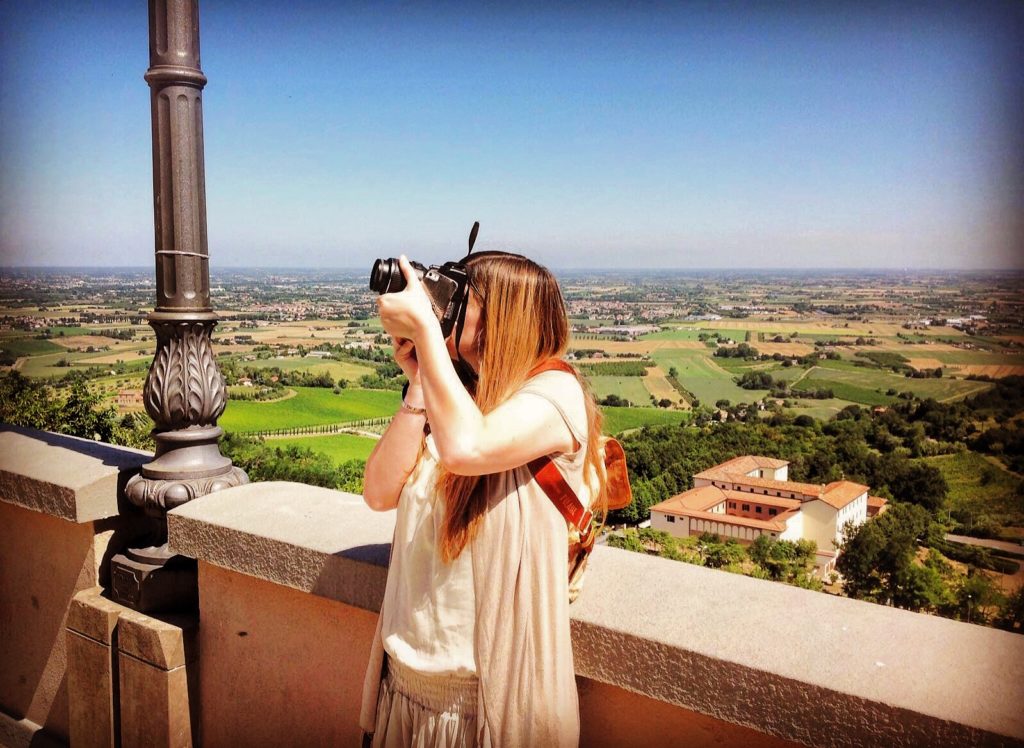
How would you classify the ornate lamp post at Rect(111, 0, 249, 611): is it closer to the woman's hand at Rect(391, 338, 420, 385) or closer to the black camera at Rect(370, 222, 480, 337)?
the woman's hand at Rect(391, 338, 420, 385)

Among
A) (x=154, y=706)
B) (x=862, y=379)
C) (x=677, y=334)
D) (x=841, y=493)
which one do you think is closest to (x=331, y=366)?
(x=841, y=493)

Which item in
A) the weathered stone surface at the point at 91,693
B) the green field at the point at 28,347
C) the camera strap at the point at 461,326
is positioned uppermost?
the camera strap at the point at 461,326

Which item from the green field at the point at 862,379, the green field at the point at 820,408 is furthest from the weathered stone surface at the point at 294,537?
the green field at the point at 820,408

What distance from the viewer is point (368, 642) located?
187cm

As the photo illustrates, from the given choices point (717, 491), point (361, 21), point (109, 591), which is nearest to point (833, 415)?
point (717, 491)

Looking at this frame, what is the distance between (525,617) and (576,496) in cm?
22

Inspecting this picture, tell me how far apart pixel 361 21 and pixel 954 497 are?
23.4 feet

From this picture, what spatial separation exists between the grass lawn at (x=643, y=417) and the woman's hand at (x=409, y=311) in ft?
57.0

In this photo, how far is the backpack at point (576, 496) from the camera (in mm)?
1341

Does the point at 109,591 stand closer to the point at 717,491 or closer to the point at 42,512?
the point at 42,512

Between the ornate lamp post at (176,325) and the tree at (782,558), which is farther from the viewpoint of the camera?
the tree at (782,558)

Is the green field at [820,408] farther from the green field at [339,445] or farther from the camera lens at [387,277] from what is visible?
the camera lens at [387,277]

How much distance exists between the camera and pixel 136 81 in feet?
8.20

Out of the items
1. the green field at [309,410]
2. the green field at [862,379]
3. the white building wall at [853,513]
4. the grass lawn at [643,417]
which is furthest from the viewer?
the grass lawn at [643,417]
